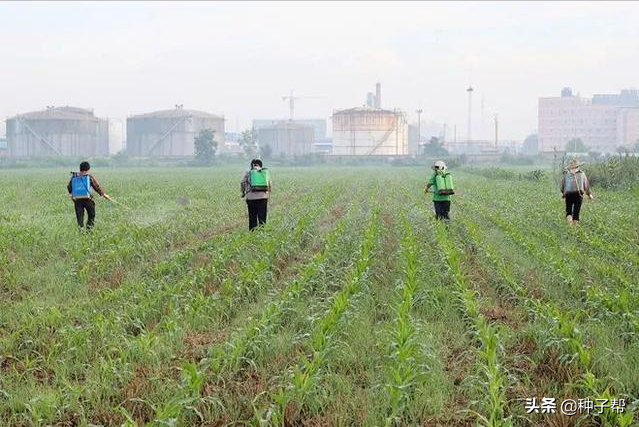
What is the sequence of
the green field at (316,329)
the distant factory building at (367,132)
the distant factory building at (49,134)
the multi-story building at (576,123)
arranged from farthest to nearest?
the multi-story building at (576,123)
the distant factory building at (367,132)
the distant factory building at (49,134)
the green field at (316,329)

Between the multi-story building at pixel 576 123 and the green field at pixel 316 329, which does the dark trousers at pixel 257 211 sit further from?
the multi-story building at pixel 576 123

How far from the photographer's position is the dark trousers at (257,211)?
14.5 m

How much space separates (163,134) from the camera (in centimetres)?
10425

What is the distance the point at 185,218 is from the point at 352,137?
90.0 metres

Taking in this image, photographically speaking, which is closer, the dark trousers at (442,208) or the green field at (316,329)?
the green field at (316,329)

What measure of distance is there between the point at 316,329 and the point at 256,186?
24.8ft

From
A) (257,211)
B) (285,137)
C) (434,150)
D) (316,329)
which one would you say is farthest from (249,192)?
(285,137)

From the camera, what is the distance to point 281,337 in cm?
670

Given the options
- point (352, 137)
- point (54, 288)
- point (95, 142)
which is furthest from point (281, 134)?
point (54, 288)

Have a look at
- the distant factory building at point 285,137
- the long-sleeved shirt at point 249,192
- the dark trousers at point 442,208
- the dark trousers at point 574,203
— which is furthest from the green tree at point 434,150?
the long-sleeved shirt at point 249,192

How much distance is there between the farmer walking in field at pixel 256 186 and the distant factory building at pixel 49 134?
9089 cm

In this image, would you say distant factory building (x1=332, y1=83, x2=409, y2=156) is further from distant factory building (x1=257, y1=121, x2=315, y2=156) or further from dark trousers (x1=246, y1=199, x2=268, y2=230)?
dark trousers (x1=246, y1=199, x2=268, y2=230)

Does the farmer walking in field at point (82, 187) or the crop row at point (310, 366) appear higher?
the farmer walking in field at point (82, 187)

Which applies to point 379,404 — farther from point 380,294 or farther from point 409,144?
point 409,144
